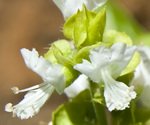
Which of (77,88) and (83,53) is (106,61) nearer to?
(83,53)

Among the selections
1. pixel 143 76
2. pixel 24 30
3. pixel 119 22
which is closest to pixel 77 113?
pixel 143 76

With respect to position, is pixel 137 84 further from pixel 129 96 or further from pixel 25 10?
pixel 25 10

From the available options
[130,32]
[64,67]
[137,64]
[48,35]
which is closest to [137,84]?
[137,64]

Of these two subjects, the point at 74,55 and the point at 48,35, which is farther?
the point at 48,35

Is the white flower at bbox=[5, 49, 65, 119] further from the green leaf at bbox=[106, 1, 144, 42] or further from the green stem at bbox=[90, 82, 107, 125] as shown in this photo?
the green leaf at bbox=[106, 1, 144, 42]

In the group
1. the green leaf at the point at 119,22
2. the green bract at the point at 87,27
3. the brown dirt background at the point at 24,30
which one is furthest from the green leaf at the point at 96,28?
the brown dirt background at the point at 24,30
